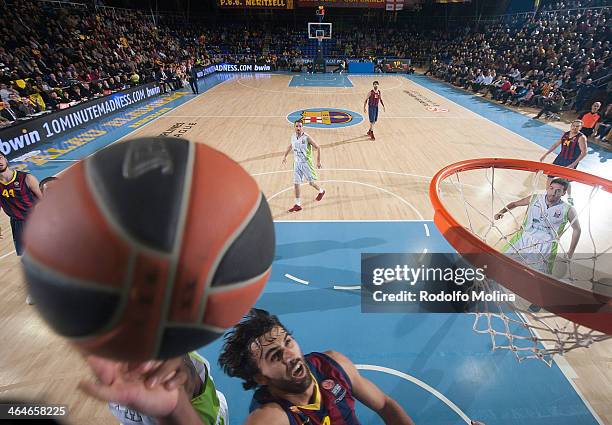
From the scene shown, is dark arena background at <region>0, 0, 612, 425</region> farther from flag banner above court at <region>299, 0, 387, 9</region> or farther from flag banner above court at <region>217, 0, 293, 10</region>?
flag banner above court at <region>217, 0, 293, 10</region>

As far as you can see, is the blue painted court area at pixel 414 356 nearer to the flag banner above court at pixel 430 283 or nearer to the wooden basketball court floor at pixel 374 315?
the wooden basketball court floor at pixel 374 315

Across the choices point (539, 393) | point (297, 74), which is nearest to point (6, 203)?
point (539, 393)

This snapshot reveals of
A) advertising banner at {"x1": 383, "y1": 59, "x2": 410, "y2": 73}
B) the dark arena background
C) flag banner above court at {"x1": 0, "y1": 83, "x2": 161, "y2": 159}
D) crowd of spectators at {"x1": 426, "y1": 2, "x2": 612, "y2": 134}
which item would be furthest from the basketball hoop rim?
advertising banner at {"x1": 383, "y1": 59, "x2": 410, "y2": 73}

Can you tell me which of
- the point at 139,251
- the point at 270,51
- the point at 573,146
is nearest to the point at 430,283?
the point at 573,146

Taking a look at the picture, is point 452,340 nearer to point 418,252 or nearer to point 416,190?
point 418,252

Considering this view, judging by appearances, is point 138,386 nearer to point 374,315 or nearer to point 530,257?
point 374,315

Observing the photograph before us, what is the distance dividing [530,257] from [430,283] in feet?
3.94

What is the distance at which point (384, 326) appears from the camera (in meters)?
4.08

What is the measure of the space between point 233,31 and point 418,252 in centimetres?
3275

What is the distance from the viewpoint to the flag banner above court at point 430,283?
164 inches

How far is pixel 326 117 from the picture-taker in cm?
1336

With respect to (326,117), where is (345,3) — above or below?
above

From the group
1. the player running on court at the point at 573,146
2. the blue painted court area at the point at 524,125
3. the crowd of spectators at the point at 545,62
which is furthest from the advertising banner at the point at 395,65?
the player running on court at the point at 573,146

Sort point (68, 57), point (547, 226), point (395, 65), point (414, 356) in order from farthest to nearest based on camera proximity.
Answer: point (395, 65) < point (68, 57) < point (547, 226) < point (414, 356)
